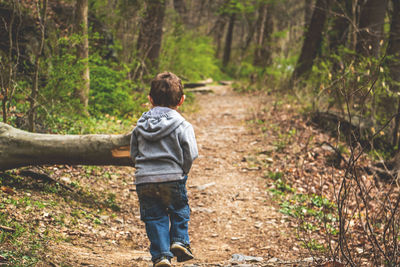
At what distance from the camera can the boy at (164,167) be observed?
9.51ft

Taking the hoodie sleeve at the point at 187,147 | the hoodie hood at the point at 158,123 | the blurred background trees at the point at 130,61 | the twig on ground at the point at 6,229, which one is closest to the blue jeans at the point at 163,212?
the hoodie sleeve at the point at 187,147

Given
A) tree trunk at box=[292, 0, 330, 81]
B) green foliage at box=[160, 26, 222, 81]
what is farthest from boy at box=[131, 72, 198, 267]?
tree trunk at box=[292, 0, 330, 81]

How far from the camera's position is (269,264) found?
10.6 ft

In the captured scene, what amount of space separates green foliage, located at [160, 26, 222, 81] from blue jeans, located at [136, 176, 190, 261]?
27.7 ft

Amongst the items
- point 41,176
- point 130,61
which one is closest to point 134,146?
point 41,176

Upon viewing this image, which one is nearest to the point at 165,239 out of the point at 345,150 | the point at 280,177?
the point at 280,177

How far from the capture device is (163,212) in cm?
303

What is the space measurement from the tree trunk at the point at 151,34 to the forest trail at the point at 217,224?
3681mm

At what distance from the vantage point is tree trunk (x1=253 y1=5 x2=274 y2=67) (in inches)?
662

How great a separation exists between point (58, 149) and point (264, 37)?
16077 millimetres

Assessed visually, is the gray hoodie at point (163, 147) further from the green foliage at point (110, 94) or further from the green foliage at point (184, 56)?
Result: the green foliage at point (184, 56)

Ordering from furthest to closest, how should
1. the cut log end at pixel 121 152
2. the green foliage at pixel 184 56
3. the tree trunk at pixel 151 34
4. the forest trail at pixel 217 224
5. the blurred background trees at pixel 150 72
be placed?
the green foliage at pixel 184 56 < the tree trunk at pixel 151 34 < the blurred background trees at pixel 150 72 < the cut log end at pixel 121 152 < the forest trail at pixel 217 224

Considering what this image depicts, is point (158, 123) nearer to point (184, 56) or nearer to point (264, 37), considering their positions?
point (184, 56)

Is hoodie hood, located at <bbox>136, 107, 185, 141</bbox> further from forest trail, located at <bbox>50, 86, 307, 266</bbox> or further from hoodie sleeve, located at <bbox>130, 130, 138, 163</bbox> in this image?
forest trail, located at <bbox>50, 86, 307, 266</bbox>
